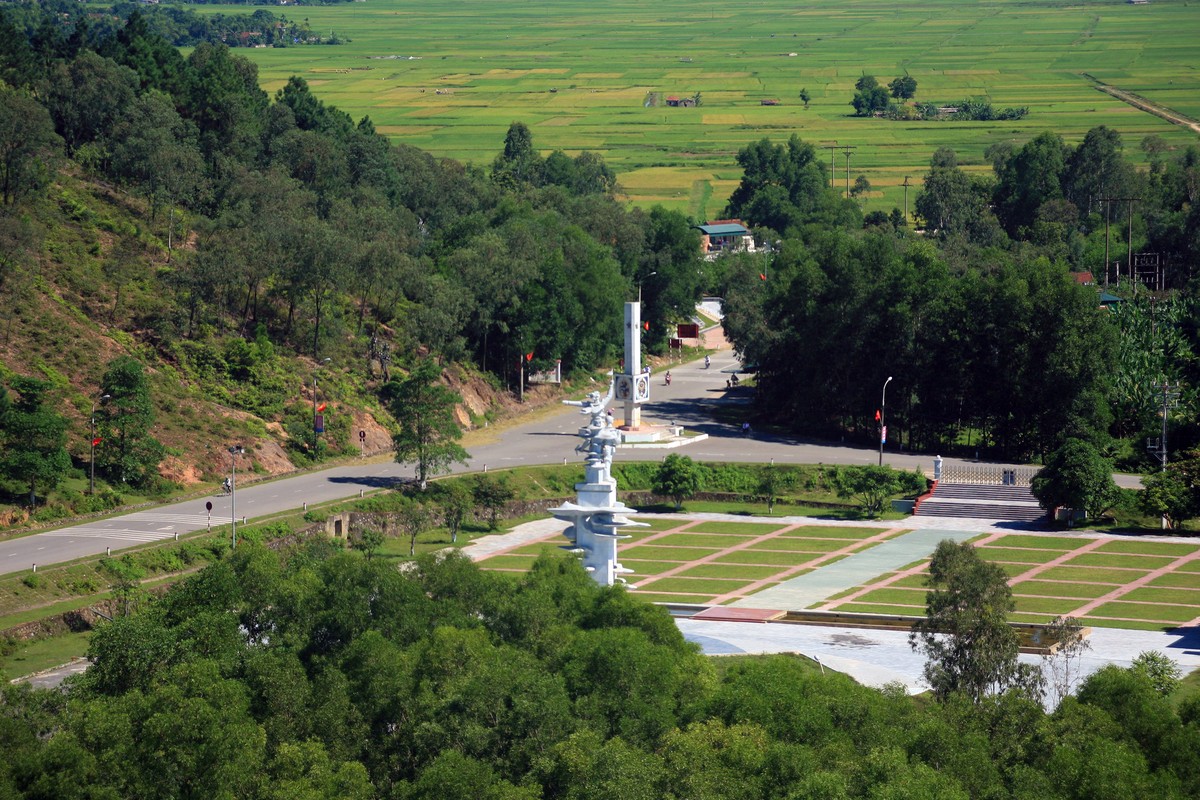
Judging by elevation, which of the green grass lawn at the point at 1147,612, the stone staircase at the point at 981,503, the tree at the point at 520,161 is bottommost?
the green grass lawn at the point at 1147,612

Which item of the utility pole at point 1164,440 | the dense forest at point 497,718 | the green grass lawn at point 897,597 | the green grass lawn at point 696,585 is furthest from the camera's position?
the utility pole at point 1164,440

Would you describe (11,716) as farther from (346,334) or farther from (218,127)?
(218,127)

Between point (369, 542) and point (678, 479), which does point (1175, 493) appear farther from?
point (369, 542)

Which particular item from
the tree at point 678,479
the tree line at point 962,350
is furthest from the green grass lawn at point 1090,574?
the tree at point 678,479

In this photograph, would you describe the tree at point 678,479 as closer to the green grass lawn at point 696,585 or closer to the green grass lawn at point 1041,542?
the green grass lawn at point 696,585

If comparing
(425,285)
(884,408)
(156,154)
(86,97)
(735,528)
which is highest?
(86,97)

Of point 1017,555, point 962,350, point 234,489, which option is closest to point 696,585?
point 1017,555

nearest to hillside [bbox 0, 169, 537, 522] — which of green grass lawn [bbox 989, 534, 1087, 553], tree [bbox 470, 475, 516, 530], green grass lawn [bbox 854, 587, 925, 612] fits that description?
tree [bbox 470, 475, 516, 530]
